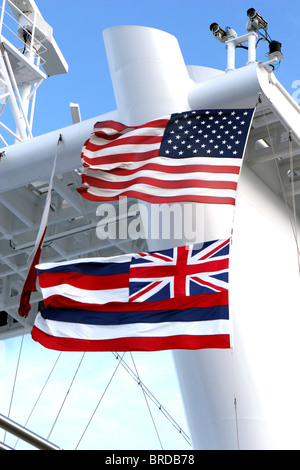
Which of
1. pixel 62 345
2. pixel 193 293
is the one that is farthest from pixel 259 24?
pixel 62 345

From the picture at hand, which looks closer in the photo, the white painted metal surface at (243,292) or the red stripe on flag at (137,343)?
the red stripe on flag at (137,343)

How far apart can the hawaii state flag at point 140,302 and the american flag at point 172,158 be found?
0.96m

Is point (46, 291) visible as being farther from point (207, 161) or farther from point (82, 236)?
point (82, 236)

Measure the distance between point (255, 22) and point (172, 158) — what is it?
398 centimetres

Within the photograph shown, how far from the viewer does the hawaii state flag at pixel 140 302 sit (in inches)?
372

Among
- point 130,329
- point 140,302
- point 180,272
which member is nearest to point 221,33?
point 180,272

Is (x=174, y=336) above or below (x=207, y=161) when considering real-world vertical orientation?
below

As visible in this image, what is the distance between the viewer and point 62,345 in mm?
10016

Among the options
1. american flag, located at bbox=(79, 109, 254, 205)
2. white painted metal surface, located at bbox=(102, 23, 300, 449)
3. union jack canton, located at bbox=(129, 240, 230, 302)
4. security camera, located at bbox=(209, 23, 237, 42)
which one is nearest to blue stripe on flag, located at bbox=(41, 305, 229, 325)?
union jack canton, located at bbox=(129, 240, 230, 302)

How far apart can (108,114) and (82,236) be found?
207 inches

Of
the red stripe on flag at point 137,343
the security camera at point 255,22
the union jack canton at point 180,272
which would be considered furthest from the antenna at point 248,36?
the red stripe on flag at point 137,343

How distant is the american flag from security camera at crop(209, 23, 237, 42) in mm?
2960

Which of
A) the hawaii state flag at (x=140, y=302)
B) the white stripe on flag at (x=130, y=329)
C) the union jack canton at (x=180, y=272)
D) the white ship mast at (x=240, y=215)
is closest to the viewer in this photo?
the white stripe on flag at (x=130, y=329)

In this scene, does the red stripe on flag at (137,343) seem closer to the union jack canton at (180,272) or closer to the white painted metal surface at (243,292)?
the union jack canton at (180,272)
